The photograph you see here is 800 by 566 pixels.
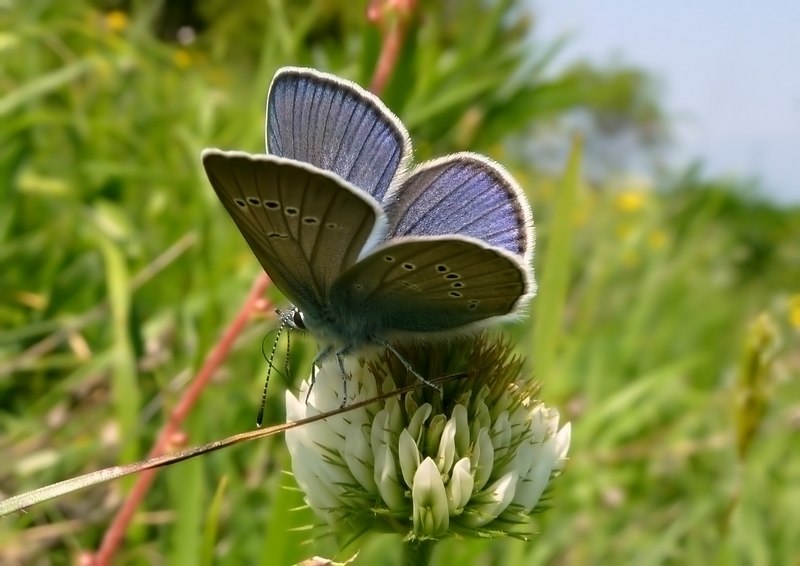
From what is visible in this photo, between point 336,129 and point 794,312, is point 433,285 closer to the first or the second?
point 336,129

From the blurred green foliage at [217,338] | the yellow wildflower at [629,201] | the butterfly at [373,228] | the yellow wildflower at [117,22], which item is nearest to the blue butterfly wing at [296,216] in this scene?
the butterfly at [373,228]

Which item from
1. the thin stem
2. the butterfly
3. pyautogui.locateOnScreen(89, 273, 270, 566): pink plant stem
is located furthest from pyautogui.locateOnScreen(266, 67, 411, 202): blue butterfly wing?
the thin stem

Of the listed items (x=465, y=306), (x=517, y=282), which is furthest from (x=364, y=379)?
(x=517, y=282)

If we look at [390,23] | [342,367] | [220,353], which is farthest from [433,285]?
[390,23]

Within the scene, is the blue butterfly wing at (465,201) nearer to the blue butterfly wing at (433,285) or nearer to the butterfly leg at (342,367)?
the blue butterfly wing at (433,285)

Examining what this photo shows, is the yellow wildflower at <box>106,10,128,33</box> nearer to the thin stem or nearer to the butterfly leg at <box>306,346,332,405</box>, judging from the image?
the butterfly leg at <box>306,346,332,405</box>

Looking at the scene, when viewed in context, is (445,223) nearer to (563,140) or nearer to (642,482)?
(642,482)
